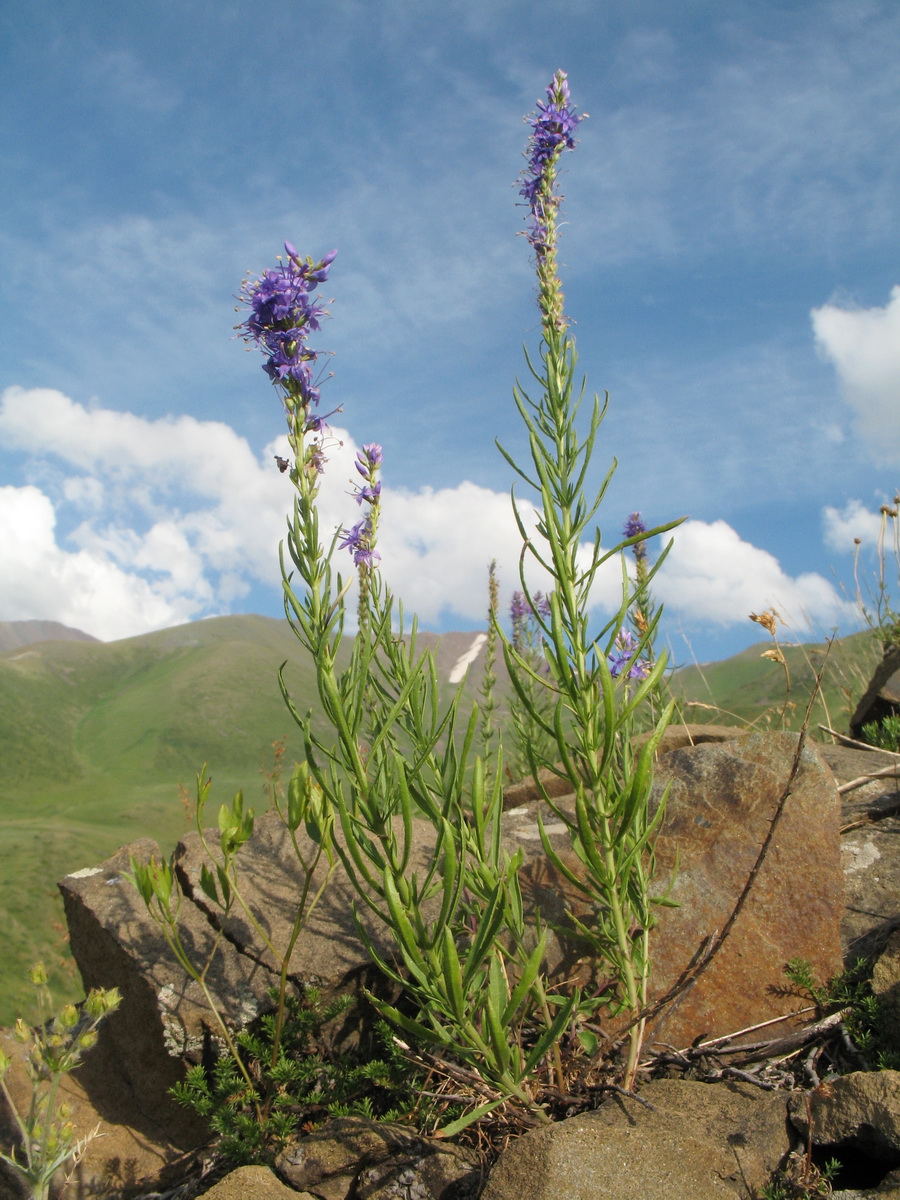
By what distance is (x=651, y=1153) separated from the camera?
221 cm

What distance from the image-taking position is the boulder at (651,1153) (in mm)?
2115

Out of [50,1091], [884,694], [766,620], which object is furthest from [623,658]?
[50,1091]

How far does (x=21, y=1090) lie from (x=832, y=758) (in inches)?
210

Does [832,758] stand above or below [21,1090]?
above

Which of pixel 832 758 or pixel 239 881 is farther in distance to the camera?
pixel 832 758

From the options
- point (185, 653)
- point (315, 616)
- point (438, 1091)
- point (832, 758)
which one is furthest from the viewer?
point (185, 653)

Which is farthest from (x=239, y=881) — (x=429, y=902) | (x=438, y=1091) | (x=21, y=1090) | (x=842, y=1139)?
(x=842, y=1139)

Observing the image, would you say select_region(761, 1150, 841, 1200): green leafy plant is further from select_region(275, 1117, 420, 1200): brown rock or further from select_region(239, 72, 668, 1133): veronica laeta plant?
select_region(275, 1117, 420, 1200): brown rock

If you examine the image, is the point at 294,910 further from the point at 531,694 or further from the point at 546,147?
the point at 546,147

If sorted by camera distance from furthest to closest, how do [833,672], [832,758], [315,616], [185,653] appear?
[185,653]
[833,672]
[832,758]
[315,616]

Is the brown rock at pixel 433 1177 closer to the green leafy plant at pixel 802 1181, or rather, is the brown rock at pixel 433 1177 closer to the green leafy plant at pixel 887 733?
the green leafy plant at pixel 802 1181

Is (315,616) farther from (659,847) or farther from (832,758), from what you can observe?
(832,758)

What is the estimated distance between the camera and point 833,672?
417 inches

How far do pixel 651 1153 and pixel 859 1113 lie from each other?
69 centimetres
